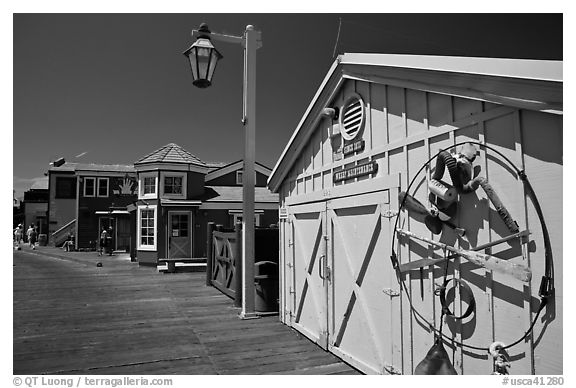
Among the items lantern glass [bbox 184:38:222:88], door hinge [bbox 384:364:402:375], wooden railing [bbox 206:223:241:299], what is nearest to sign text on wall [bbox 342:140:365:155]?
door hinge [bbox 384:364:402:375]

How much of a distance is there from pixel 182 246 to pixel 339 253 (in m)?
13.2

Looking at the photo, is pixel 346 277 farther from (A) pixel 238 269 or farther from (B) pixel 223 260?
(B) pixel 223 260

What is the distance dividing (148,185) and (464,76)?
52.1ft

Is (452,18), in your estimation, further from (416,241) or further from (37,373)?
(37,373)

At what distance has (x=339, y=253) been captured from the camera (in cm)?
520

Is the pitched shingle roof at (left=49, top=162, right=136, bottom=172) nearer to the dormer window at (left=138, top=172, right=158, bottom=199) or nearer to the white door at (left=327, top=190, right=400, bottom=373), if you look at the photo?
the dormer window at (left=138, top=172, right=158, bottom=199)

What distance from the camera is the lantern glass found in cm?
614

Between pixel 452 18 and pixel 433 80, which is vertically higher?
pixel 452 18

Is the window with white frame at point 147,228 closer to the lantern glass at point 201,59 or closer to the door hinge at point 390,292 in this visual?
the lantern glass at point 201,59

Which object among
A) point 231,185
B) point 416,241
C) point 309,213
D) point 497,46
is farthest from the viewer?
point 231,185

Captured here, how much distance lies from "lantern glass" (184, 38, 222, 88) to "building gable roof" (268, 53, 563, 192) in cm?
176

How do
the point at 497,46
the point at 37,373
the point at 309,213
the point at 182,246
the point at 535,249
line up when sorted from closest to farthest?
the point at 535,249 < the point at 497,46 < the point at 37,373 < the point at 309,213 < the point at 182,246

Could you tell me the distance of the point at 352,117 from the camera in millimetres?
5012
